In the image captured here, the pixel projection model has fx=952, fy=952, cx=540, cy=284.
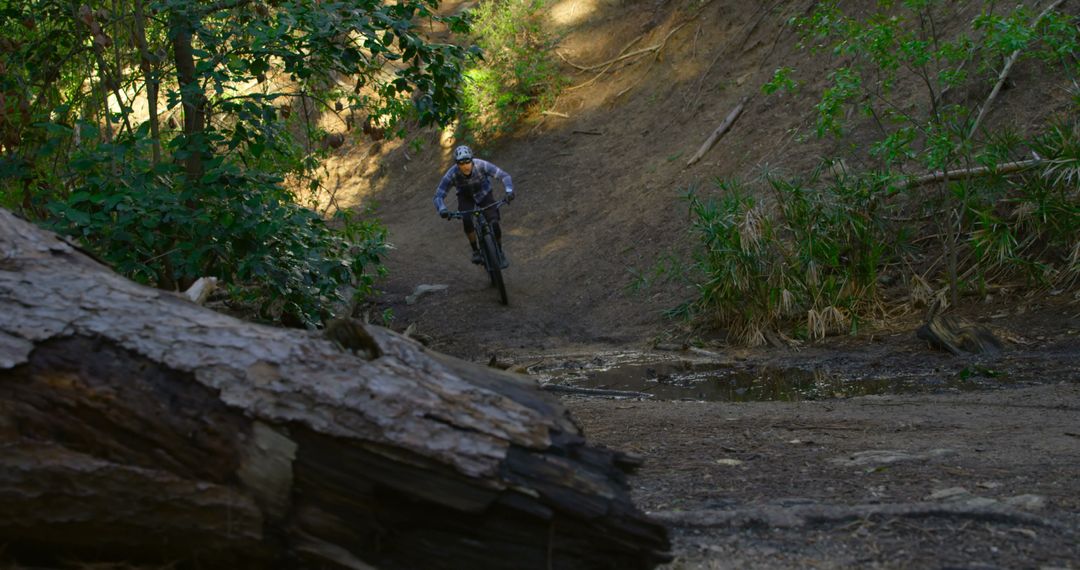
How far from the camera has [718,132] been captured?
1480 cm

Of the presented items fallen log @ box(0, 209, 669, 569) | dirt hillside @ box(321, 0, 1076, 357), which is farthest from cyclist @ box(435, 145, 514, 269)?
fallen log @ box(0, 209, 669, 569)

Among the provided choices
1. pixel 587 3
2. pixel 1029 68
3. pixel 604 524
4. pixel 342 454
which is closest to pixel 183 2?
pixel 342 454

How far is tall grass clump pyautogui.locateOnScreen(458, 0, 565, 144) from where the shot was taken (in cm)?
1858

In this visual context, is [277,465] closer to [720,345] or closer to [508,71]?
[720,345]

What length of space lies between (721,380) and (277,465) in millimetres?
5904

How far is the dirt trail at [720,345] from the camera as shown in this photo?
307cm

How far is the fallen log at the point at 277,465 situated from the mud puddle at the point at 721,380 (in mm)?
4627

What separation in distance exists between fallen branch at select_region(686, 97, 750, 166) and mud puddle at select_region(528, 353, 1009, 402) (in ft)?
20.0

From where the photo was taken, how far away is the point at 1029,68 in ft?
35.3

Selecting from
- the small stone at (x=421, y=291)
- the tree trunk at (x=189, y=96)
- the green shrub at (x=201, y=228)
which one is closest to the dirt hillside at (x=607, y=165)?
the small stone at (x=421, y=291)

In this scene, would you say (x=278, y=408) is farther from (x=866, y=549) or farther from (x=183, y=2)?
(x=183, y=2)

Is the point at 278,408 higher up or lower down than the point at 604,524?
higher up

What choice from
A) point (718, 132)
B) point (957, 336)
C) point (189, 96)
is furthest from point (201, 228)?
point (718, 132)

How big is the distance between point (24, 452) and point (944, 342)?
6.92m
